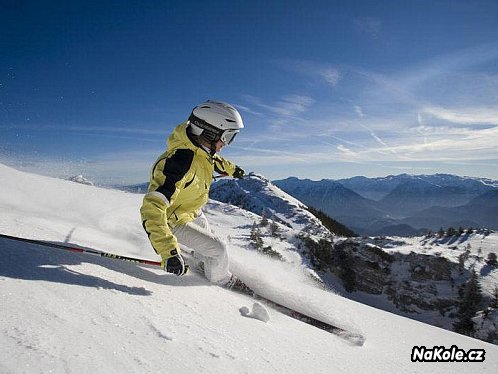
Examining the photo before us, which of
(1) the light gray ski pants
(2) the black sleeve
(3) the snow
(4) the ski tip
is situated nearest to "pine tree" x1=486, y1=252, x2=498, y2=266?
(3) the snow

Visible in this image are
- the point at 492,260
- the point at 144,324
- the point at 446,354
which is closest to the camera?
the point at 144,324

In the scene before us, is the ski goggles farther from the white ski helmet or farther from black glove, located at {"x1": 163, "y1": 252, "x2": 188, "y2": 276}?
black glove, located at {"x1": 163, "y1": 252, "x2": 188, "y2": 276}

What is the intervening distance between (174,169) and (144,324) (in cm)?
228

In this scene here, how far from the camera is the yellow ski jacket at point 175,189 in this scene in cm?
407

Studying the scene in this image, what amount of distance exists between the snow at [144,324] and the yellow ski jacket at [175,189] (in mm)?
617

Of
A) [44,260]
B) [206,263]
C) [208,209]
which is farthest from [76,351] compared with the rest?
[208,209]

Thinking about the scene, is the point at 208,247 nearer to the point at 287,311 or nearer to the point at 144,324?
the point at 287,311

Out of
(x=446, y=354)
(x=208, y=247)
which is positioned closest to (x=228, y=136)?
(x=208, y=247)

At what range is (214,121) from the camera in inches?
204

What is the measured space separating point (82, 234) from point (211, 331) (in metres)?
3.77

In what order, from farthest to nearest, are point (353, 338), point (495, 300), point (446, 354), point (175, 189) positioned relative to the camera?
point (495, 300) → point (446, 354) → point (175, 189) → point (353, 338)

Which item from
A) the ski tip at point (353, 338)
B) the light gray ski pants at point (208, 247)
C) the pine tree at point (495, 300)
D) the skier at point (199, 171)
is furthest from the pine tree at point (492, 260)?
the light gray ski pants at point (208, 247)

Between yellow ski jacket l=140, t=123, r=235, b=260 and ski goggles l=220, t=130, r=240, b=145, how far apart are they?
378mm

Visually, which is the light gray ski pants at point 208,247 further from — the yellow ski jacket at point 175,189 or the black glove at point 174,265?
the black glove at point 174,265
